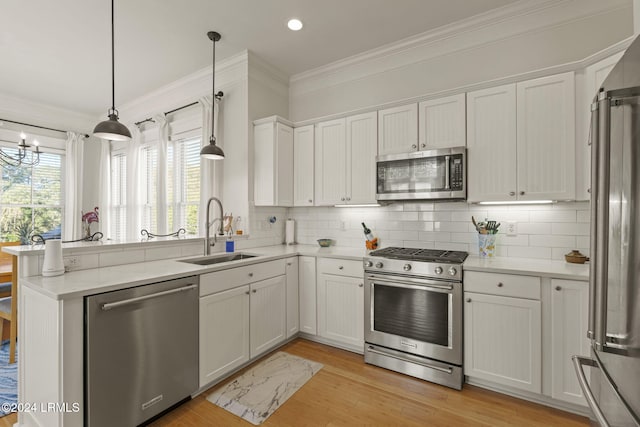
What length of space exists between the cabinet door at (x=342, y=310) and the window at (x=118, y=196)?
4.02 metres

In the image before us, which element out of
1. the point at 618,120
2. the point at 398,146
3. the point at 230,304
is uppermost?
the point at 398,146

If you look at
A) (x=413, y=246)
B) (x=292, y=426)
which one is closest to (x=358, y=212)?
(x=413, y=246)

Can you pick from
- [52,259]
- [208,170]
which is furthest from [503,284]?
[208,170]

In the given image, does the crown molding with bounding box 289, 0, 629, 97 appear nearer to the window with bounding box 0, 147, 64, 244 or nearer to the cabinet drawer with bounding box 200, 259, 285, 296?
the cabinet drawer with bounding box 200, 259, 285, 296

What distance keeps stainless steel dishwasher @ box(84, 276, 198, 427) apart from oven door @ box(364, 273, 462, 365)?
1482mm

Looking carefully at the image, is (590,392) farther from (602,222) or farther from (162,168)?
(162,168)

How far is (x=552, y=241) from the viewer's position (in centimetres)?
252

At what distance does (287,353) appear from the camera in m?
2.89

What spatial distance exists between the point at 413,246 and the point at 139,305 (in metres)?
2.46

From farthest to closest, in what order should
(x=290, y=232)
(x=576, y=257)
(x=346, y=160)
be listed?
(x=290, y=232) → (x=346, y=160) → (x=576, y=257)

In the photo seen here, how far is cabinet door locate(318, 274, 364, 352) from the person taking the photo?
283 cm

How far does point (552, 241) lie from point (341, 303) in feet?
6.18

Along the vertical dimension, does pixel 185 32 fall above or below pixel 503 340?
above

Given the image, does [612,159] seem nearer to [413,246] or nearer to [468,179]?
[468,179]
